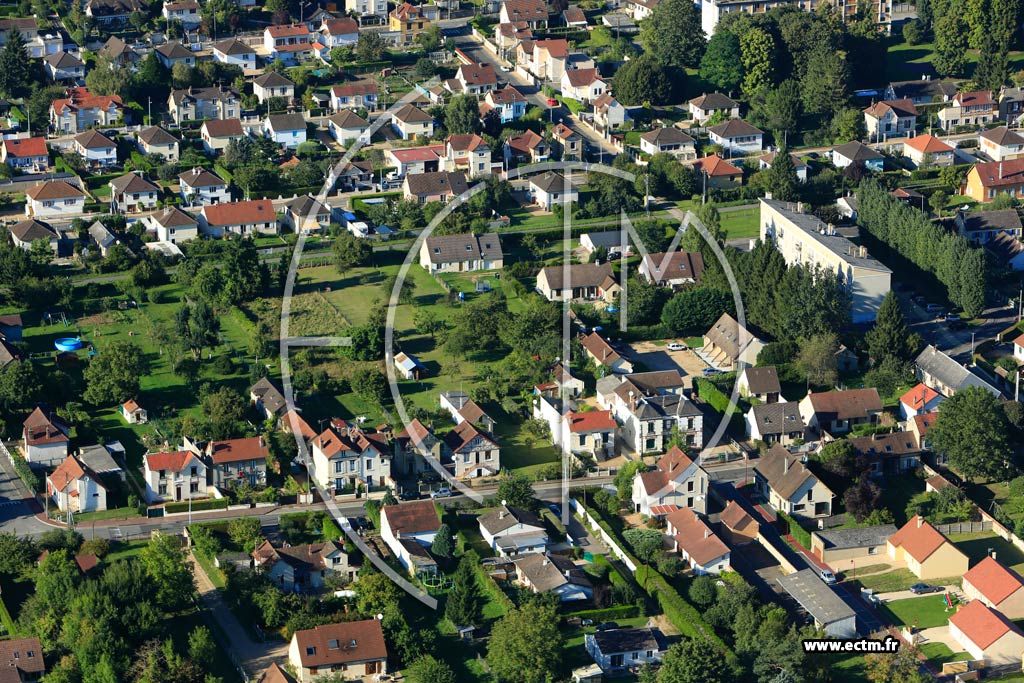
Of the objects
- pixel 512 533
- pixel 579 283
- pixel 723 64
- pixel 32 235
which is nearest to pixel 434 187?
pixel 579 283

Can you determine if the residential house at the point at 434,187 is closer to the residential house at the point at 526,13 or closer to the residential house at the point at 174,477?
the residential house at the point at 526,13

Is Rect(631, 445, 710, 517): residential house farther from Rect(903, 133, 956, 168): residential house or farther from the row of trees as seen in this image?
Rect(903, 133, 956, 168): residential house

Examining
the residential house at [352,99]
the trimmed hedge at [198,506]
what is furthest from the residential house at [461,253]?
the trimmed hedge at [198,506]

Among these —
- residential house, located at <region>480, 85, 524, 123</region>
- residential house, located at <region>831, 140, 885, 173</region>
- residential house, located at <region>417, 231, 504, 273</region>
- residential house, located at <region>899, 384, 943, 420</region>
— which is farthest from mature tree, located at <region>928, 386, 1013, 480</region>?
residential house, located at <region>480, 85, 524, 123</region>

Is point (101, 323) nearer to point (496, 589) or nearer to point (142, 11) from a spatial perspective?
point (496, 589)

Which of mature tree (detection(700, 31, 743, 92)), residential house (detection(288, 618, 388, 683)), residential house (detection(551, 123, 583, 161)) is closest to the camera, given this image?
residential house (detection(288, 618, 388, 683))

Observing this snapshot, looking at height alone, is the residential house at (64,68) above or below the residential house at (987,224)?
above
